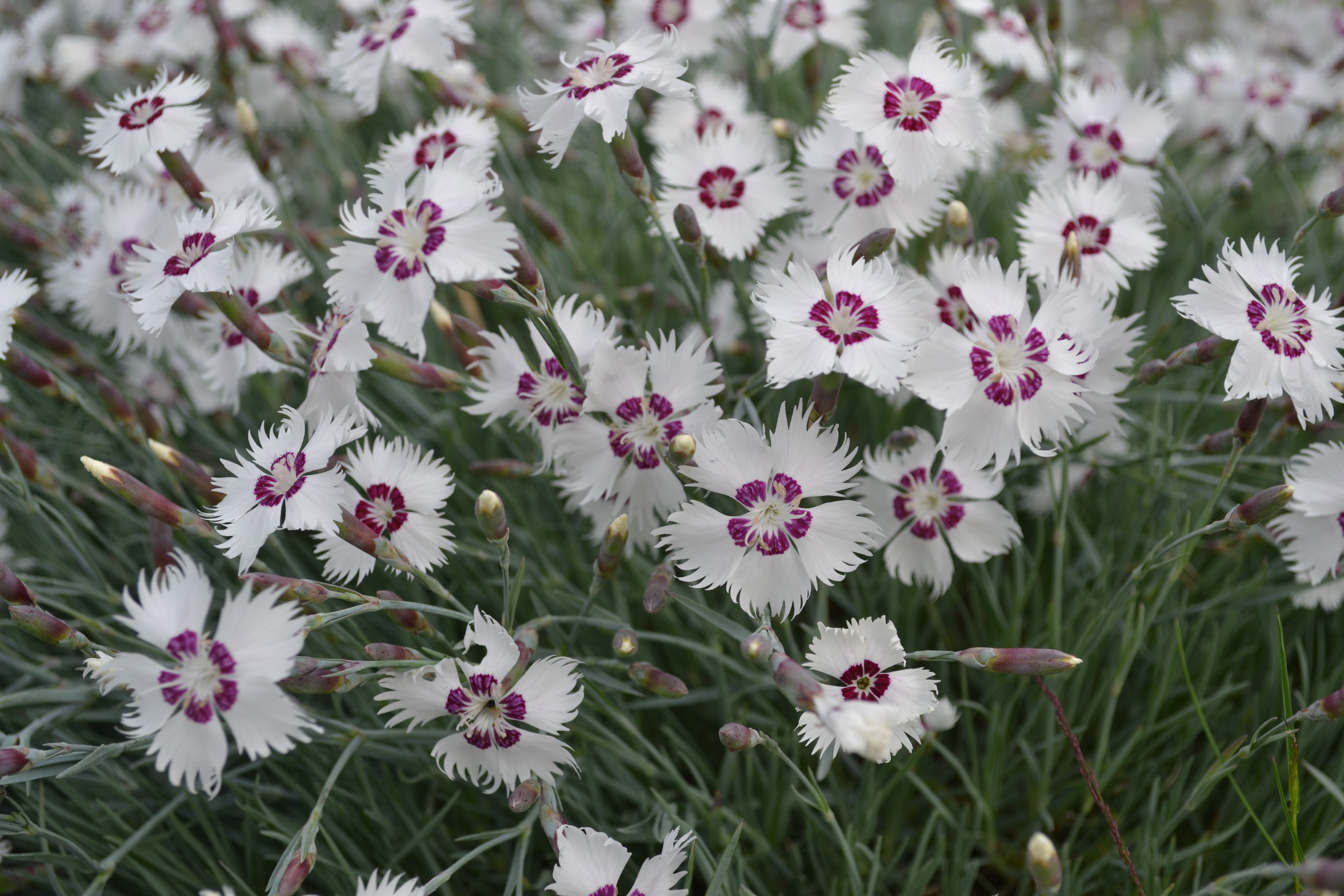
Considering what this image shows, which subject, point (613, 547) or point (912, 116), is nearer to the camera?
point (613, 547)

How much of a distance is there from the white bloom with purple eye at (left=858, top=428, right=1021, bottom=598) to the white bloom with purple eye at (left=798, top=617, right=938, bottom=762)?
326 millimetres

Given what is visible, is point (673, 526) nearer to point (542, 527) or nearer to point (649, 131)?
point (542, 527)

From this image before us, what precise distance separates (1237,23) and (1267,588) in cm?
389

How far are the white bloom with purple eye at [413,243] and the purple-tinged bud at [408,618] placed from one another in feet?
1.30

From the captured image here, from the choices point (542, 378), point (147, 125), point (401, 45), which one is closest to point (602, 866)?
point (542, 378)

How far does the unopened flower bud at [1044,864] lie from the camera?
3.70 ft

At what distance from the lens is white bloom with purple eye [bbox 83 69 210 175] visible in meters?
1.73

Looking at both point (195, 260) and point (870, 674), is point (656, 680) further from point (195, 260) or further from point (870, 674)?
point (195, 260)

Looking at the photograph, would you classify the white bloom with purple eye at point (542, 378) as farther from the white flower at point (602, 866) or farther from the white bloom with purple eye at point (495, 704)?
the white flower at point (602, 866)

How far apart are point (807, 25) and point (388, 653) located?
6.10 ft

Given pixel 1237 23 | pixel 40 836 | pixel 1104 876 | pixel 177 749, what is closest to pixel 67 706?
pixel 40 836

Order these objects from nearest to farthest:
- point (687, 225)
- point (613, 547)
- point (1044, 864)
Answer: point (1044, 864) < point (613, 547) < point (687, 225)

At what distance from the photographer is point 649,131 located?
227 cm

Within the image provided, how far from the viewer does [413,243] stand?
154cm
